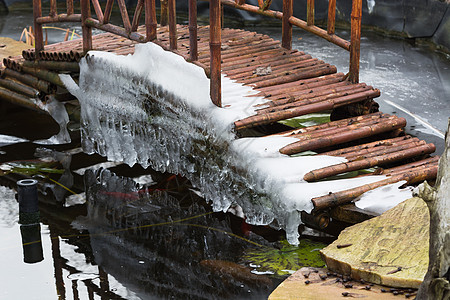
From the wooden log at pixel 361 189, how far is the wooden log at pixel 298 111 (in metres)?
0.88

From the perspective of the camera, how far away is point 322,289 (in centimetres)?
369

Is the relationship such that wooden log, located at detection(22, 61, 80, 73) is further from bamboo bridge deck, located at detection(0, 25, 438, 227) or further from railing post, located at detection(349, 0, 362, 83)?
railing post, located at detection(349, 0, 362, 83)

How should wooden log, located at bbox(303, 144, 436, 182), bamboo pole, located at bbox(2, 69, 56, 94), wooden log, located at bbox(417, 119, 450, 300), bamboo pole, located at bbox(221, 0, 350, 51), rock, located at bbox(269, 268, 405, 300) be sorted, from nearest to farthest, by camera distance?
wooden log, located at bbox(417, 119, 450, 300) → rock, located at bbox(269, 268, 405, 300) → wooden log, located at bbox(303, 144, 436, 182) → bamboo pole, located at bbox(221, 0, 350, 51) → bamboo pole, located at bbox(2, 69, 56, 94)

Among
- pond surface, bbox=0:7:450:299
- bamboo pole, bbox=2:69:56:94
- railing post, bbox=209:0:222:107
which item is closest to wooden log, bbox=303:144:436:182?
pond surface, bbox=0:7:450:299

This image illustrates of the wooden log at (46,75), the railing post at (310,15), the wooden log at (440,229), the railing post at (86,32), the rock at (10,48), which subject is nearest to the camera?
the wooden log at (440,229)

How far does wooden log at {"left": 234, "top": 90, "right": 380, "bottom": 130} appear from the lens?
4.96m

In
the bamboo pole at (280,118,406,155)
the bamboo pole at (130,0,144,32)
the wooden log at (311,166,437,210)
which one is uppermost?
the bamboo pole at (130,0,144,32)

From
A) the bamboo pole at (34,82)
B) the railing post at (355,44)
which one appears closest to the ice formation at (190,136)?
the bamboo pole at (34,82)

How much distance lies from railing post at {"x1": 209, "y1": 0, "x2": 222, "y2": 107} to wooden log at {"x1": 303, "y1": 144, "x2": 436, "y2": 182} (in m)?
1.01

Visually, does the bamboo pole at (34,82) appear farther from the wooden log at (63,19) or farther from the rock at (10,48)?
the rock at (10,48)

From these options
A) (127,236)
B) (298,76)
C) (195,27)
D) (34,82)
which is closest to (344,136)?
(298,76)

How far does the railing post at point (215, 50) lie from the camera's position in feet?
16.1

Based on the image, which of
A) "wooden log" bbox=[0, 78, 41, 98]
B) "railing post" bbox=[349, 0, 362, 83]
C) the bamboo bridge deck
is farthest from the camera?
"wooden log" bbox=[0, 78, 41, 98]

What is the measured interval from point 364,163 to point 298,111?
695mm
